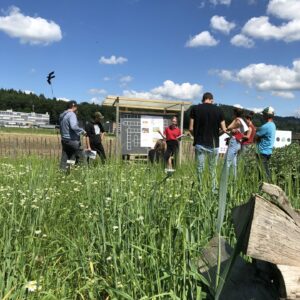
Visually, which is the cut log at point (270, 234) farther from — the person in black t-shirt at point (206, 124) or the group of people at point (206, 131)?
the person in black t-shirt at point (206, 124)

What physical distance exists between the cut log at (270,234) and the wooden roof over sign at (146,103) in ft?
42.2

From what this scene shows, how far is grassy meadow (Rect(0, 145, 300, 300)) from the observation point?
2314 millimetres

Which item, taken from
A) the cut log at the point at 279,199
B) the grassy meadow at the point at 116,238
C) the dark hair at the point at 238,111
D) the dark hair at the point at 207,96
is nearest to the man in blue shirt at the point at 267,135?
the dark hair at the point at 238,111

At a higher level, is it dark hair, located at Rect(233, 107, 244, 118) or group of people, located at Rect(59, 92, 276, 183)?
dark hair, located at Rect(233, 107, 244, 118)

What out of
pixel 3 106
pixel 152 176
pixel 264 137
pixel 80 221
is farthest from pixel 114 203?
pixel 3 106

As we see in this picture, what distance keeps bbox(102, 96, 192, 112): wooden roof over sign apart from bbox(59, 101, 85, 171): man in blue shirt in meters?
4.89

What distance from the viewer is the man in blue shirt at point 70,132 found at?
30.9 ft

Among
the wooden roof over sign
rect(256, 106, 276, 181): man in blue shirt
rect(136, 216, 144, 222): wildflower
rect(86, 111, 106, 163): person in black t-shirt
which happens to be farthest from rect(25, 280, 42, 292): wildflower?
the wooden roof over sign

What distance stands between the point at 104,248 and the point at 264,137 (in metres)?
6.22

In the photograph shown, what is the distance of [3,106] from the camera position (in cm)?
7206

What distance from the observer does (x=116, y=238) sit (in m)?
2.70

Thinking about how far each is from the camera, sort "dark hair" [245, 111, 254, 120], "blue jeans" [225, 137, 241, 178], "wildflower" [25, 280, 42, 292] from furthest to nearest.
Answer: "dark hair" [245, 111, 254, 120] < "wildflower" [25, 280, 42, 292] < "blue jeans" [225, 137, 241, 178]

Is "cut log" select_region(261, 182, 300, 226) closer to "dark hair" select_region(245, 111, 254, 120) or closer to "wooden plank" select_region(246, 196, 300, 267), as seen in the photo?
"wooden plank" select_region(246, 196, 300, 267)

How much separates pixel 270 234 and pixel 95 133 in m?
10.1
